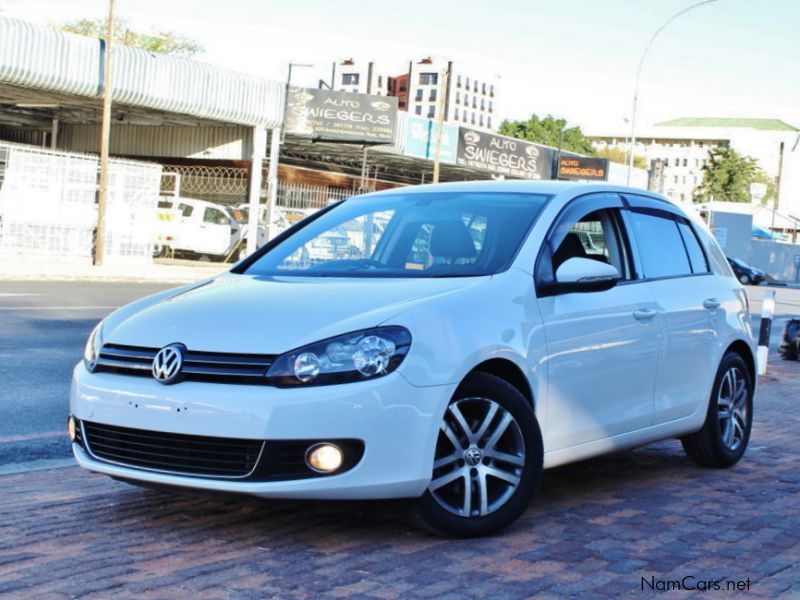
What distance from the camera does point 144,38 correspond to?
75625 millimetres

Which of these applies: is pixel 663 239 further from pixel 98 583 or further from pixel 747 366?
pixel 98 583

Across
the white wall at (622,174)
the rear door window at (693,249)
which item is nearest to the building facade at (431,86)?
the white wall at (622,174)

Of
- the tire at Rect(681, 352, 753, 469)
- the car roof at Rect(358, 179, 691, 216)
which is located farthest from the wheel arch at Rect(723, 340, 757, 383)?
the car roof at Rect(358, 179, 691, 216)

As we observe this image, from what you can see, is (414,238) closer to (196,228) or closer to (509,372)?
(509,372)

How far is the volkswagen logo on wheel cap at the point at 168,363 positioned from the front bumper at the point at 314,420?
36mm

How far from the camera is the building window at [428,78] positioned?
560 feet

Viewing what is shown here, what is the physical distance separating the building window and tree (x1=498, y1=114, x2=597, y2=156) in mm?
43934

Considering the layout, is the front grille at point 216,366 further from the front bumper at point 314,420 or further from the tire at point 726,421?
the tire at point 726,421

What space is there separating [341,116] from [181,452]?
106 ft

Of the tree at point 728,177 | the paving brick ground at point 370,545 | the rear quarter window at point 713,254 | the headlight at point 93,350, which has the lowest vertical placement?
the paving brick ground at point 370,545

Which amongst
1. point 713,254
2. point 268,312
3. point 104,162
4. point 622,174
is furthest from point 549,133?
point 268,312

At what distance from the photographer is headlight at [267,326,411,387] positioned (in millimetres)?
4246

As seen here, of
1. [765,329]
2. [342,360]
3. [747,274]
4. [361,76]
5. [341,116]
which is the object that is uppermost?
[361,76]

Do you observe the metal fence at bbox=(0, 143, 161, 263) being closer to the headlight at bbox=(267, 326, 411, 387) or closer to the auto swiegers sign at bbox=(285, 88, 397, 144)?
the auto swiegers sign at bbox=(285, 88, 397, 144)
